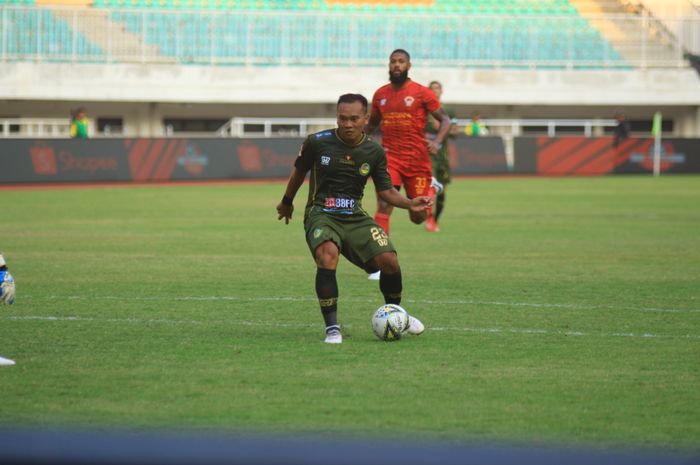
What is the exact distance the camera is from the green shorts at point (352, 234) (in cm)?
816

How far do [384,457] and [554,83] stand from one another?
1694 inches

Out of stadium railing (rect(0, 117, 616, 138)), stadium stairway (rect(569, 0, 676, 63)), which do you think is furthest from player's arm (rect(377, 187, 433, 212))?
stadium stairway (rect(569, 0, 676, 63))

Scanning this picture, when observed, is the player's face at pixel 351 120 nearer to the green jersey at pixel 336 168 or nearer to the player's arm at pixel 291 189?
the green jersey at pixel 336 168

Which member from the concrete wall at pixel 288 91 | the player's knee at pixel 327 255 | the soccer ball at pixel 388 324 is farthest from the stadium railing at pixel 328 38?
the soccer ball at pixel 388 324

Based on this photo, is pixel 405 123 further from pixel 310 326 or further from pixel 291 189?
pixel 291 189

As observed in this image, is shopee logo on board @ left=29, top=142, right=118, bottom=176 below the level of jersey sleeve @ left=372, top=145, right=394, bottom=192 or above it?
below

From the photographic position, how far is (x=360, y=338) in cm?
826

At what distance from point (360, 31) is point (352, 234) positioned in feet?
116

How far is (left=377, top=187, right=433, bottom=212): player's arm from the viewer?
27.1 ft

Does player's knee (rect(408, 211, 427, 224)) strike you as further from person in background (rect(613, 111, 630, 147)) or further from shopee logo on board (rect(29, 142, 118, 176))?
person in background (rect(613, 111, 630, 147))

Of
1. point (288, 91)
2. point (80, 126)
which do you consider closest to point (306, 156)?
point (80, 126)

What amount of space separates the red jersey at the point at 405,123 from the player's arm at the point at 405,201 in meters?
4.09

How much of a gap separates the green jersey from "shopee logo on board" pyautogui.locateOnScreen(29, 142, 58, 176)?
23.9 m

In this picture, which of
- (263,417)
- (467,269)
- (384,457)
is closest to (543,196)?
(467,269)
